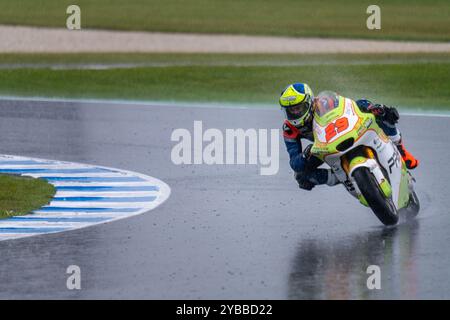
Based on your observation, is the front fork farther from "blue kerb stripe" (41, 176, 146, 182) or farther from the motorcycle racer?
"blue kerb stripe" (41, 176, 146, 182)

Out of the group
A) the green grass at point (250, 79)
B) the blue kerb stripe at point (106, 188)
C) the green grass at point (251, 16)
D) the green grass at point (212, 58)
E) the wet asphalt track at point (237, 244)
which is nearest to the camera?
the wet asphalt track at point (237, 244)

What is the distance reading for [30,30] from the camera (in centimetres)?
3081

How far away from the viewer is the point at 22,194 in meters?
13.8

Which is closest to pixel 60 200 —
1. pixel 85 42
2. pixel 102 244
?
pixel 102 244

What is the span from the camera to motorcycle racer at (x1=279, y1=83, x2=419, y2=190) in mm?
11484

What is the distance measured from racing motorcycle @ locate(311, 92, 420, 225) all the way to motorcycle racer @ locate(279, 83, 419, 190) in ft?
0.42

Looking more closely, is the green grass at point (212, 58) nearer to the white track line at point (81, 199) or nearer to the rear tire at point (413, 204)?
the white track line at point (81, 199)

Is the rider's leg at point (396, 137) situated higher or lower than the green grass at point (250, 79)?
lower

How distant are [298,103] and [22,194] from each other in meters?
3.81

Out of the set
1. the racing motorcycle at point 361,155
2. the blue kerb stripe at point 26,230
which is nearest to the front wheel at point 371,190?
the racing motorcycle at point 361,155

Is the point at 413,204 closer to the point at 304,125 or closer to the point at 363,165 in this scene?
the point at 363,165

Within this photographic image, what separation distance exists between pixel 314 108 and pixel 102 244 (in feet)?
7.45

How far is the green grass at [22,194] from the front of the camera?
13.0 m

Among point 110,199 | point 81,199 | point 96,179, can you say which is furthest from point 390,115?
point 96,179
